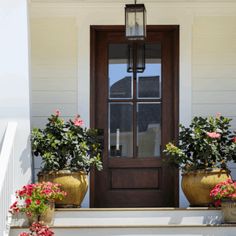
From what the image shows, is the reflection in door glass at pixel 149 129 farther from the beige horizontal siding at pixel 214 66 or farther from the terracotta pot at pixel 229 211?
the terracotta pot at pixel 229 211

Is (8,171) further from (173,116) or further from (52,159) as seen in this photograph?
(173,116)

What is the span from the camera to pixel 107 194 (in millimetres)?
6801

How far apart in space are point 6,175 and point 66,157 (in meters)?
0.84

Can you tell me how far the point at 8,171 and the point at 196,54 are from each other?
2.53m

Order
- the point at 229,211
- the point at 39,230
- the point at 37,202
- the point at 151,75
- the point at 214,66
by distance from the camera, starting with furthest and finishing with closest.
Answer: the point at 151,75, the point at 214,66, the point at 229,211, the point at 37,202, the point at 39,230

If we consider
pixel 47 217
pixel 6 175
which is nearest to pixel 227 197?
pixel 47 217

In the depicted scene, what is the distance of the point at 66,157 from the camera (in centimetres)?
586

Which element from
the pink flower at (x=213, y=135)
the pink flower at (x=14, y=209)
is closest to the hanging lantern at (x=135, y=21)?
the pink flower at (x=213, y=135)

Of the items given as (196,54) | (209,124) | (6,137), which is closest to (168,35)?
(196,54)

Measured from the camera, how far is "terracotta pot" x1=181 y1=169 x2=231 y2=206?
571 cm

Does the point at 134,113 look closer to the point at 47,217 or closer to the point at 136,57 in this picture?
the point at 136,57

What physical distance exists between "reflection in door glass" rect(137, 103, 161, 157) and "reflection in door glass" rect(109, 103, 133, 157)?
10 cm

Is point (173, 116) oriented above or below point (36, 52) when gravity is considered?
below

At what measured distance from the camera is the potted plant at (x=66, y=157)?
5750mm
